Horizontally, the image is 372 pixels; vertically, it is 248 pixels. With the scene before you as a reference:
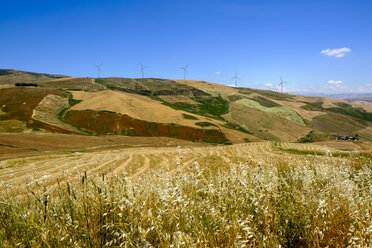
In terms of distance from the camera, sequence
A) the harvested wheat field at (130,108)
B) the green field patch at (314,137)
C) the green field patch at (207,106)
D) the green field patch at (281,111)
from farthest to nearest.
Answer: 1. the green field patch at (281,111)
2. the green field patch at (207,106)
3. the green field patch at (314,137)
4. the harvested wheat field at (130,108)

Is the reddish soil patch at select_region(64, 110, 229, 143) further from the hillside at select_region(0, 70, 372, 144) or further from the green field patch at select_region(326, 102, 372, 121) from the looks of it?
the green field patch at select_region(326, 102, 372, 121)

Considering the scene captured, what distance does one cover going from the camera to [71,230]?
416 cm

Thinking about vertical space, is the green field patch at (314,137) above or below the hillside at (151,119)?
below

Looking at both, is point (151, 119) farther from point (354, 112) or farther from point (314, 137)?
point (354, 112)

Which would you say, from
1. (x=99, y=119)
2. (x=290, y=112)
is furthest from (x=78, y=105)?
(x=290, y=112)

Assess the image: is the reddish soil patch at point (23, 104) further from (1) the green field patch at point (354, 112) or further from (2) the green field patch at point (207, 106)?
(1) the green field patch at point (354, 112)

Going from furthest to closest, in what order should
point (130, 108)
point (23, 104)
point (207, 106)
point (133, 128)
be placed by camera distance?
point (207, 106) → point (130, 108) → point (23, 104) → point (133, 128)

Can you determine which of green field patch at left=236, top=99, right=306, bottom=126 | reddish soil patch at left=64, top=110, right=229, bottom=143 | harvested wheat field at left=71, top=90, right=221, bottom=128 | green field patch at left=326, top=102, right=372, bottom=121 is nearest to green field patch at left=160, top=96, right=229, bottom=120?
green field patch at left=236, top=99, right=306, bottom=126

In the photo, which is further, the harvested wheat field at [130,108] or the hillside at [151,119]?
the harvested wheat field at [130,108]

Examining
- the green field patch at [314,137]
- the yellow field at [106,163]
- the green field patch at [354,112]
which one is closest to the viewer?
the yellow field at [106,163]

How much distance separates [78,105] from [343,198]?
102m

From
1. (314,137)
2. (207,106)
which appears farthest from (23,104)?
(314,137)

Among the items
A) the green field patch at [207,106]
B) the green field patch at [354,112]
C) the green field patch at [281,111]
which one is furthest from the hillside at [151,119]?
the green field patch at [354,112]

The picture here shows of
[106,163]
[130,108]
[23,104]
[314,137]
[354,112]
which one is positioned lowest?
[314,137]
